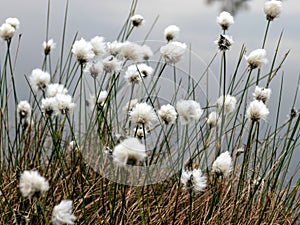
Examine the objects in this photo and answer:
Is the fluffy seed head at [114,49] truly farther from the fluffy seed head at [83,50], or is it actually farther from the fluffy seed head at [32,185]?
the fluffy seed head at [32,185]

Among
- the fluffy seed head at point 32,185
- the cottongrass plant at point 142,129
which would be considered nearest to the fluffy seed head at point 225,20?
the cottongrass plant at point 142,129

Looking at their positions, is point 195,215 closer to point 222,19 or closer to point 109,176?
point 109,176

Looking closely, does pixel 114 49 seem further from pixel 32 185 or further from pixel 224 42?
pixel 32 185

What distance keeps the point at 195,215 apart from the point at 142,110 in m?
0.99

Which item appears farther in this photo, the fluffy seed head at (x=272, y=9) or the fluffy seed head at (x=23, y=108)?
the fluffy seed head at (x=23, y=108)

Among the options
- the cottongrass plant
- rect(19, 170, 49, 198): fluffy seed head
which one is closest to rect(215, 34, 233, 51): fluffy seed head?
the cottongrass plant

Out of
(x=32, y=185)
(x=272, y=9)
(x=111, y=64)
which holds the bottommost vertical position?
(x=32, y=185)

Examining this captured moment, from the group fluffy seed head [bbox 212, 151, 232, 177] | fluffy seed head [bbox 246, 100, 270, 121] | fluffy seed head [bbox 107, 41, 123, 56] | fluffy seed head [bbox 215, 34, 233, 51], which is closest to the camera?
fluffy seed head [bbox 212, 151, 232, 177]

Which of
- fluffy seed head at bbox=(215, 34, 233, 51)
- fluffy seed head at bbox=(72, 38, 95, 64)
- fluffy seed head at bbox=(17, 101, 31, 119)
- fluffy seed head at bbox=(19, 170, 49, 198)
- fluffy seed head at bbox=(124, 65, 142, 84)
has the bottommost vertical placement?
fluffy seed head at bbox=(19, 170, 49, 198)

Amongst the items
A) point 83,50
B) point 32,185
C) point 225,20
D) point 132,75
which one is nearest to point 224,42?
point 225,20

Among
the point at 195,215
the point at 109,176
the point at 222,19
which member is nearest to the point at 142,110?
the point at 109,176

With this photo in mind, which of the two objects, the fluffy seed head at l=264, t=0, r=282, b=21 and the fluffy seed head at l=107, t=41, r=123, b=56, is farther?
the fluffy seed head at l=264, t=0, r=282, b=21

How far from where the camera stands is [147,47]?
1902mm

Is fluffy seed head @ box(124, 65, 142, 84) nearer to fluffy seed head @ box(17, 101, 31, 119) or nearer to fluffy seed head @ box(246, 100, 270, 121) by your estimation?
fluffy seed head @ box(246, 100, 270, 121)
